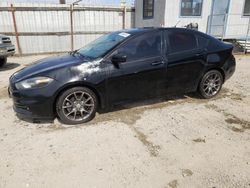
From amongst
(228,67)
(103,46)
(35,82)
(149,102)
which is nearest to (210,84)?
(228,67)

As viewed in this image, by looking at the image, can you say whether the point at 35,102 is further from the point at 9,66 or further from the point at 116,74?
the point at 9,66

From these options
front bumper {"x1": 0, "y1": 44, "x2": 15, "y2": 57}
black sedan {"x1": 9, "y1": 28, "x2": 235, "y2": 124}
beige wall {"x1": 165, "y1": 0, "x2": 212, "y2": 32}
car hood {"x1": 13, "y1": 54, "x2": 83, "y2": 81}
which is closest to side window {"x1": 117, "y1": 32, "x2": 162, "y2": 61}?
black sedan {"x1": 9, "y1": 28, "x2": 235, "y2": 124}

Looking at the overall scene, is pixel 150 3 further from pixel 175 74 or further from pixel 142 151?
pixel 142 151

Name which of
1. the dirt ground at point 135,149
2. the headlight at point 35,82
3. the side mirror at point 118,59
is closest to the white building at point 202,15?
the dirt ground at point 135,149

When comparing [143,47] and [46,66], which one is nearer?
[46,66]

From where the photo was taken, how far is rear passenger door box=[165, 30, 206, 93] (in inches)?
168

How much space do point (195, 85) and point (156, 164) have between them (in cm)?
245

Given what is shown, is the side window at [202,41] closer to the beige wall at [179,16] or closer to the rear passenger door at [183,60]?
the rear passenger door at [183,60]

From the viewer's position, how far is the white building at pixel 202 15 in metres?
11.0

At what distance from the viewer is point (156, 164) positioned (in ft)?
9.29

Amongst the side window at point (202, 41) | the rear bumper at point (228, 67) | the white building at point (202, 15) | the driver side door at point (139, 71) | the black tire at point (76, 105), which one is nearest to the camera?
the black tire at point (76, 105)

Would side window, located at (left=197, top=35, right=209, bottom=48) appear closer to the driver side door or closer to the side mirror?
the driver side door

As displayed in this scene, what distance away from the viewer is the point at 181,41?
14.5ft

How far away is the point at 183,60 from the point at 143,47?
890 millimetres
